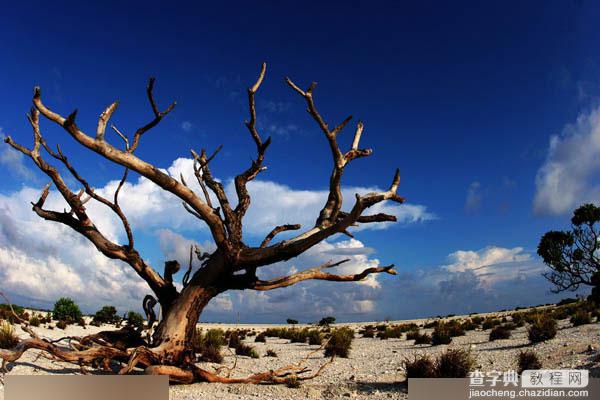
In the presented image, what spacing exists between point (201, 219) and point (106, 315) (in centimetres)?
2827

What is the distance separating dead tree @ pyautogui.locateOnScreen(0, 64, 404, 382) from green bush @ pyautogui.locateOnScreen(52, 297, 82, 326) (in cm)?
2447

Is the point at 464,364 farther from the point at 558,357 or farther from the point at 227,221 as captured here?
the point at 227,221

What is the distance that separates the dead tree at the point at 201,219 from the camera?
7.73m

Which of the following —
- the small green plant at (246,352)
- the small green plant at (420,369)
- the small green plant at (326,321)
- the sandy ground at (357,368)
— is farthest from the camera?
the small green plant at (326,321)

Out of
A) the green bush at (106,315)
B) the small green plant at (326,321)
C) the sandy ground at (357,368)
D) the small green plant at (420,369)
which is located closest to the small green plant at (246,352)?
the sandy ground at (357,368)

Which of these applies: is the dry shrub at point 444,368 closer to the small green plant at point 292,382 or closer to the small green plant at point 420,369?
the small green plant at point 420,369

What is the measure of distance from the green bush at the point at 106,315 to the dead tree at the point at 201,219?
24.5 m

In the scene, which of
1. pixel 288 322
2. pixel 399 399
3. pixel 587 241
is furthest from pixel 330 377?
pixel 288 322

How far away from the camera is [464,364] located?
25.8 ft

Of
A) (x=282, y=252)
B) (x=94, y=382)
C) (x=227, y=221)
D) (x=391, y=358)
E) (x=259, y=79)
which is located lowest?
(x=391, y=358)

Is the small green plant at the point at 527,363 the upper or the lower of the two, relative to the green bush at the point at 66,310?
upper

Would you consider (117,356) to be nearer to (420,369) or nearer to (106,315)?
(420,369)

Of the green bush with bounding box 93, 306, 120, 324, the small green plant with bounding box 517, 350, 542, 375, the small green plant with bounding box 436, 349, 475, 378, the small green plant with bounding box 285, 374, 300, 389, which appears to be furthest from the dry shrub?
the green bush with bounding box 93, 306, 120, 324

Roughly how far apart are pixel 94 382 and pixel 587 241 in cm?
3895
